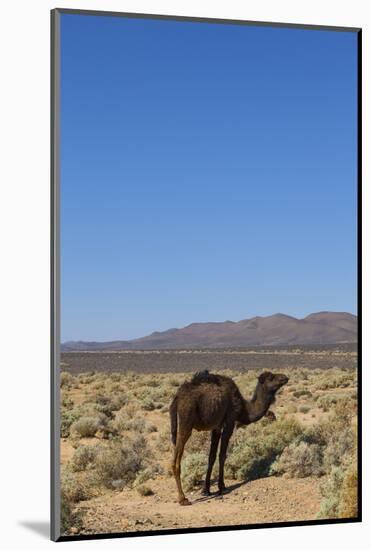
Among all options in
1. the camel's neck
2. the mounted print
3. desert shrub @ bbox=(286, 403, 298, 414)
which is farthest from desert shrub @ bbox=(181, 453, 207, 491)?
desert shrub @ bbox=(286, 403, 298, 414)

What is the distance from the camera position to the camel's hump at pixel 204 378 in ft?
44.2

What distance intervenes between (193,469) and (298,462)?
3.91 feet

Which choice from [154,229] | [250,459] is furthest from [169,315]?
[250,459]

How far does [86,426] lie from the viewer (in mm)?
13000

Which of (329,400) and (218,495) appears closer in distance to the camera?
(218,495)

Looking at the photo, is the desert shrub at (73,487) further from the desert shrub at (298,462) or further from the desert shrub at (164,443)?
the desert shrub at (298,462)

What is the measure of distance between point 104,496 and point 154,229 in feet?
9.27

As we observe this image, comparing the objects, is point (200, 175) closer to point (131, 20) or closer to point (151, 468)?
point (131, 20)

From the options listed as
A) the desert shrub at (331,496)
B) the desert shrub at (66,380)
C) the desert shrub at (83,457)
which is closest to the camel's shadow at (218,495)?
the desert shrub at (331,496)

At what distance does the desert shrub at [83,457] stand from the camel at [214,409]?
→ 0.90m

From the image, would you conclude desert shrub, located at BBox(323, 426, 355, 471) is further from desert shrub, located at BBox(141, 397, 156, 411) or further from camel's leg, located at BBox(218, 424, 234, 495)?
desert shrub, located at BBox(141, 397, 156, 411)

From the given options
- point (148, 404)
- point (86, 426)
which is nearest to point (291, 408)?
point (148, 404)

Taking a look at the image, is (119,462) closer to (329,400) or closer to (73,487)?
(73,487)

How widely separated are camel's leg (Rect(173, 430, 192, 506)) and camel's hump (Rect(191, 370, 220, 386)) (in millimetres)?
551
